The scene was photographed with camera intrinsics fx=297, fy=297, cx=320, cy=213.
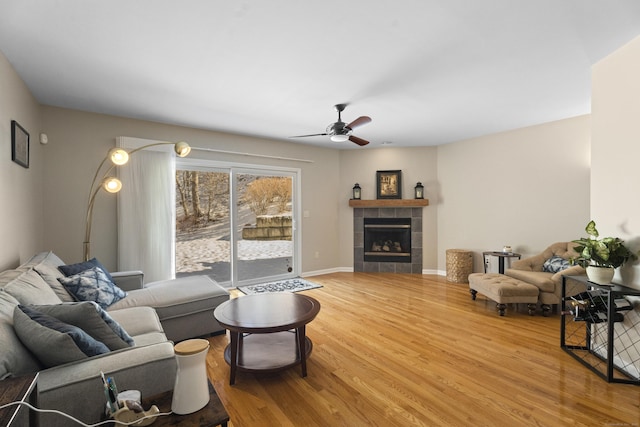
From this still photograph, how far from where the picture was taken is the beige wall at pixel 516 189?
4070 mm

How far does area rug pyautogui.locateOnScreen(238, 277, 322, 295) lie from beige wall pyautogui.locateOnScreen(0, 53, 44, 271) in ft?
8.38

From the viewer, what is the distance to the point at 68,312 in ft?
5.00

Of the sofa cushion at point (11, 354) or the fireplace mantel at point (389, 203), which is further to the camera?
the fireplace mantel at point (389, 203)

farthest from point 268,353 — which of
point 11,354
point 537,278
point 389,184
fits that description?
point 389,184

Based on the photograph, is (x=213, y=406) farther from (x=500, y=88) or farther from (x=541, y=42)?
(x=500, y=88)

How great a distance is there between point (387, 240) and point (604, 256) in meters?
3.86

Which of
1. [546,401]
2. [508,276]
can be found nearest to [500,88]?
[508,276]

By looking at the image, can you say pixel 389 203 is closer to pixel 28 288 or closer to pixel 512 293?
pixel 512 293

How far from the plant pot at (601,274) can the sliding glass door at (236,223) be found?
4.09 meters

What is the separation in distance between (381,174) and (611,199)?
372 centimetres

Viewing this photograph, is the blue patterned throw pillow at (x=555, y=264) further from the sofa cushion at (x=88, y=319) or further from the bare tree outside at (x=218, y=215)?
the sofa cushion at (x=88, y=319)

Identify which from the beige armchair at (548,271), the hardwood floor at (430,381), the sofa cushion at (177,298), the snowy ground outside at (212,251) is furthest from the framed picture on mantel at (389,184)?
the sofa cushion at (177,298)

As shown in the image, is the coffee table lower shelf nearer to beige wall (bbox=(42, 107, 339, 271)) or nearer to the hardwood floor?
the hardwood floor

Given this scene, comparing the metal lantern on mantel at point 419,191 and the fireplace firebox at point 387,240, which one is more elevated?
the metal lantern on mantel at point 419,191
